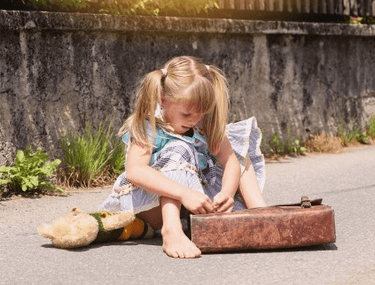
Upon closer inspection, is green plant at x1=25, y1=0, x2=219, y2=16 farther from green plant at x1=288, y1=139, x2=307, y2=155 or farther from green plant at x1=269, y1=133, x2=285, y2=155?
green plant at x1=288, y1=139, x2=307, y2=155

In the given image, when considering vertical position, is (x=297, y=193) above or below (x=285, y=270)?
below

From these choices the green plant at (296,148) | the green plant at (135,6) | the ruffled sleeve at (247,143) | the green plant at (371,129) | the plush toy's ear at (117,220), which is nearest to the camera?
the plush toy's ear at (117,220)

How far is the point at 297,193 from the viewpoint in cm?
475

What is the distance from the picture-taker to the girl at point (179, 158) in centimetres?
317

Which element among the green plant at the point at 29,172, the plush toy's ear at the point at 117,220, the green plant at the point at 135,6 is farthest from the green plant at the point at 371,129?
the plush toy's ear at the point at 117,220

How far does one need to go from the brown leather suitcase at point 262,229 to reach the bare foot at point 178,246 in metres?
0.04

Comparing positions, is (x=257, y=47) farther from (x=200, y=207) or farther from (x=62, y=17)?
(x=200, y=207)

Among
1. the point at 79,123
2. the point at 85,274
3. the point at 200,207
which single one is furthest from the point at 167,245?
the point at 79,123

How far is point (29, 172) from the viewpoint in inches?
181

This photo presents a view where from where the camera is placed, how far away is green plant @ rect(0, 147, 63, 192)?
4.52 m

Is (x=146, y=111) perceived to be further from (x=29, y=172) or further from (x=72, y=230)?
(x=29, y=172)

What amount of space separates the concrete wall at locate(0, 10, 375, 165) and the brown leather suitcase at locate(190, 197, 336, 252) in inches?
76.1

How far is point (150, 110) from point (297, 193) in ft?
5.54

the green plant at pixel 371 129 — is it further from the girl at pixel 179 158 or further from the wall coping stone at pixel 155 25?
the girl at pixel 179 158
